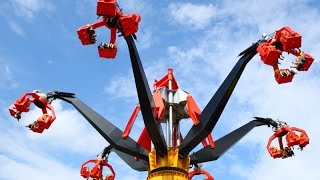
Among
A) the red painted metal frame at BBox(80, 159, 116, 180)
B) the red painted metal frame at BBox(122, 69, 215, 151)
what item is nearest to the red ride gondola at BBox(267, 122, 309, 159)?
the red painted metal frame at BBox(122, 69, 215, 151)

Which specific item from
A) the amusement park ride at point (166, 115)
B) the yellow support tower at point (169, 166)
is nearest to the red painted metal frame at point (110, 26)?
the amusement park ride at point (166, 115)

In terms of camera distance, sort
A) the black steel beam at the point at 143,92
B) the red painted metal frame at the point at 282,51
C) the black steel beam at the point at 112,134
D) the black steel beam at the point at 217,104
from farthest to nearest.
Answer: the black steel beam at the point at 112,134 → the black steel beam at the point at 217,104 → the black steel beam at the point at 143,92 → the red painted metal frame at the point at 282,51

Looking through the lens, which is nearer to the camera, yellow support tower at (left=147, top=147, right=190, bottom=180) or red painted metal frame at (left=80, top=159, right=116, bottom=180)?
yellow support tower at (left=147, top=147, right=190, bottom=180)

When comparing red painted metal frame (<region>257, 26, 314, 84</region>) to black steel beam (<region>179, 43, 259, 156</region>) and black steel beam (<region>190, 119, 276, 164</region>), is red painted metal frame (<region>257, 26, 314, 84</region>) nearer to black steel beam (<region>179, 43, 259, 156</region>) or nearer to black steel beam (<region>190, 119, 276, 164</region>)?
black steel beam (<region>179, 43, 259, 156</region>)

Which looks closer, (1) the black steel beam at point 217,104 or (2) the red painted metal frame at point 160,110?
(1) the black steel beam at point 217,104

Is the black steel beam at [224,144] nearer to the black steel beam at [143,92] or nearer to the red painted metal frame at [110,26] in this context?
the black steel beam at [143,92]

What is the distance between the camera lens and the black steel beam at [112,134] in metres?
17.0

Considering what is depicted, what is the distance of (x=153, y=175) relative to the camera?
54.2ft

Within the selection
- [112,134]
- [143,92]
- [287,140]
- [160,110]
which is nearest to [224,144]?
[287,140]

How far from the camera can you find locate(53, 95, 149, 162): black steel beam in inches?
Result: 671

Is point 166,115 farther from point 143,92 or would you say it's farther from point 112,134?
point 143,92

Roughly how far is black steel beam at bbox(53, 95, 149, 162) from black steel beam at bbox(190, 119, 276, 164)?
2.21m

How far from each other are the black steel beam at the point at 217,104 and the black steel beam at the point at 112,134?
169 centimetres

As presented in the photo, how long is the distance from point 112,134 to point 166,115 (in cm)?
228
